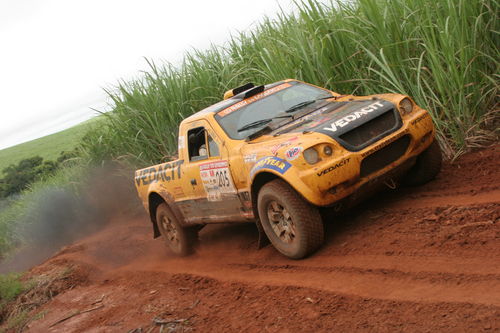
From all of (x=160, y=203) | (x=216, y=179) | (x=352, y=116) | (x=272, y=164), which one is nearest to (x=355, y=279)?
(x=272, y=164)

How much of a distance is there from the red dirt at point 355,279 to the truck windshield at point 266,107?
137 cm

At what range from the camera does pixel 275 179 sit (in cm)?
538

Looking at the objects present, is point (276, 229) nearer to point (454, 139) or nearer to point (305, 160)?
point (305, 160)

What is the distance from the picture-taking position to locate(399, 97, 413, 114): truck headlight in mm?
5571

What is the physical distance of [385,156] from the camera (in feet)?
17.4

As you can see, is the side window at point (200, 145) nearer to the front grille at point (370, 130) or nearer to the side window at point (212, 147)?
the side window at point (212, 147)

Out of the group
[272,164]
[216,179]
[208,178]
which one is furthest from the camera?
[208,178]

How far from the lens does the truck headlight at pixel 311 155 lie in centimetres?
498

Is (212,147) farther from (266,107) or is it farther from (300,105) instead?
(300,105)

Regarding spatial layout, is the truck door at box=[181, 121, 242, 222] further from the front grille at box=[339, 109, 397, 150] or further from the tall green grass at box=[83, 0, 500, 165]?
the tall green grass at box=[83, 0, 500, 165]

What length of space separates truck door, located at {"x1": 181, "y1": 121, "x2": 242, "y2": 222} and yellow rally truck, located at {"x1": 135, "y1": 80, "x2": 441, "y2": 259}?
0.04 feet

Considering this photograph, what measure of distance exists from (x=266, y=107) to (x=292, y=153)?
58.3 inches

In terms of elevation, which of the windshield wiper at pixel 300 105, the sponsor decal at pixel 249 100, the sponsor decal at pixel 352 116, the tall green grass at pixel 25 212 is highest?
the sponsor decal at pixel 249 100

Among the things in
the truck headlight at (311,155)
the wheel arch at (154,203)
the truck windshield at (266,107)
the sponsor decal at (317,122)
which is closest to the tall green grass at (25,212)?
the wheel arch at (154,203)
